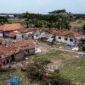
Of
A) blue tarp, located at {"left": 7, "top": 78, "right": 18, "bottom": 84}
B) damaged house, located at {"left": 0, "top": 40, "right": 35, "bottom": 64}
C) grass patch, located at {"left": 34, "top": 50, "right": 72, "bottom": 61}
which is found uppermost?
damaged house, located at {"left": 0, "top": 40, "right": 35, "bottom": 64}

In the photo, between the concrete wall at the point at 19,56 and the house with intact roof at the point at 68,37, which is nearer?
the concrete wall at the point at 19,56

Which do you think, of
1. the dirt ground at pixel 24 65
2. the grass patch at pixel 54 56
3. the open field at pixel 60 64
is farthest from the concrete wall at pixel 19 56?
the grass patch at pixel 54 56

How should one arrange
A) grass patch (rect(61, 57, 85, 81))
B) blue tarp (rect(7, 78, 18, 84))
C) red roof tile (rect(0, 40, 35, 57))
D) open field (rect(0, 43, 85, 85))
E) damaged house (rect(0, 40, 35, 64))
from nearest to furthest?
blue tarp (rect(7, 78, 18, 84)) → open field (rect(0, 43, 85, 85)) → grass patch (rect(61, 57, 85, 81)) → damaged house (rect(0, 40, 35, 64)) → red roof tile (rect(0, 40, 35, 57))

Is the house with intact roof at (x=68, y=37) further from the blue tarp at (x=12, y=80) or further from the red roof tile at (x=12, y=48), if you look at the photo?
the blue tarp at (x=12, y=80)

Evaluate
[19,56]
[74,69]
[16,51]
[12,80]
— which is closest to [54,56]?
[19,56]

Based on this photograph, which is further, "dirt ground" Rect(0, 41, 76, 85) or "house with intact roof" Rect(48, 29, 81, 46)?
"house with intact roof" Rect(48, 29, 81, 46)

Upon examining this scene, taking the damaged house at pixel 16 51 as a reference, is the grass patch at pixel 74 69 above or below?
below

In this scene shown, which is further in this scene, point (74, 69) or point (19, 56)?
point (19, 56)

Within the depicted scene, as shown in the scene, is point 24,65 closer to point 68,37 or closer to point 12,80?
point 12,80

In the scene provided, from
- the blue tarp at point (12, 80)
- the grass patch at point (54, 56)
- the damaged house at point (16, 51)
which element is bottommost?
the blue tarp at point (12, 80)

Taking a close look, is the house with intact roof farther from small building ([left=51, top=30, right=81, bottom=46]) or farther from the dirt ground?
the dirt ground

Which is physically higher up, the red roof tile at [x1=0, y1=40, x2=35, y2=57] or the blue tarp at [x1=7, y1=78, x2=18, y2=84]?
the red roof tile at [x1=0, y1=40, x2=35, y2=57]

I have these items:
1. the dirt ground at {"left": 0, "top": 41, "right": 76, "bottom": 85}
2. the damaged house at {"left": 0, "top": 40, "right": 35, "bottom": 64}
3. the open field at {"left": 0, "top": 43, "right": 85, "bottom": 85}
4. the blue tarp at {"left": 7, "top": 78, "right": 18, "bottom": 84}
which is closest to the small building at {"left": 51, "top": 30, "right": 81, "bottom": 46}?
the dirt ground at {"left": 0, "top": 41, "right": 76, "bottom": 85}
